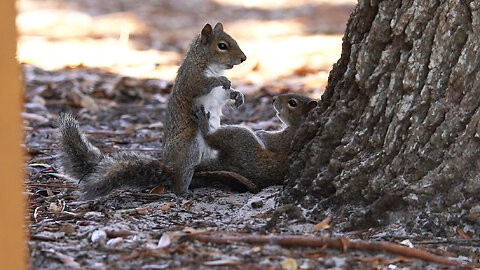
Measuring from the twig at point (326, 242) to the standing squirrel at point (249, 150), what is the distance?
51.3 inches

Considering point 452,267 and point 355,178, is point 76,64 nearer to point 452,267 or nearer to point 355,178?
point 355,178

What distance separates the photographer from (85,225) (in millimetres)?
3639

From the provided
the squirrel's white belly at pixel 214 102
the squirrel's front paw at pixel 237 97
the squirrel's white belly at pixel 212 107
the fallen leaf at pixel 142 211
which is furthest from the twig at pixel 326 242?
the squirrel's front paw at pixel 237 97

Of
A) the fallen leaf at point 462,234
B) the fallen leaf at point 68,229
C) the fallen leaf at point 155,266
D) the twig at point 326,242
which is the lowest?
the fallen leaf at point 155,266

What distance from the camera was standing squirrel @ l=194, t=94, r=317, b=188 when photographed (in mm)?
4680

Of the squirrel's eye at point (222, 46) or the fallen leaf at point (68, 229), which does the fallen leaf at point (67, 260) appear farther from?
the squirrel's eye at point (222, 46)

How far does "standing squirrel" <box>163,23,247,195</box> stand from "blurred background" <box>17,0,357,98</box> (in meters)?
2.53

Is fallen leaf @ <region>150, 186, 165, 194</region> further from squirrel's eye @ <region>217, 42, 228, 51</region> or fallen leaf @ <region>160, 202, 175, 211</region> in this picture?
squirrel's eye @ <region>217, 42, 228, 51</region>

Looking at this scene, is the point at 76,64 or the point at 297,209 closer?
the point at 297,209

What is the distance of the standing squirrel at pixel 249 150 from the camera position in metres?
4.68

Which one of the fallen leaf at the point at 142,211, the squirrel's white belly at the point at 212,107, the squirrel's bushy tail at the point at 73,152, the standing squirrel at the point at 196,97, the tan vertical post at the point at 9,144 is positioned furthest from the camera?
the squirrel's white belly at the point at 212,107

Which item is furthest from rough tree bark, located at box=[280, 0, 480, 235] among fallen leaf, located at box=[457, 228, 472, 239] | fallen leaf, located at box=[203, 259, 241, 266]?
fallen leaf, located at box=[203, 259, 241, 266]

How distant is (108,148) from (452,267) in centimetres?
325

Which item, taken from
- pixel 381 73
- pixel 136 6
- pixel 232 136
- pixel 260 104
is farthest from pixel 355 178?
pixel 136 6
